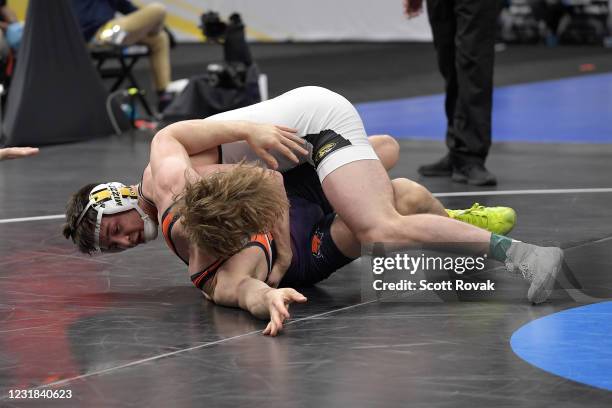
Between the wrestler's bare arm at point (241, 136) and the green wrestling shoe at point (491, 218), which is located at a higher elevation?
the wrestler's bare arm at point (241, 136)

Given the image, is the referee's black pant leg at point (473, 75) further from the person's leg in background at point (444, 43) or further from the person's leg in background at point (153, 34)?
the person's leg in background at point (153, 34)

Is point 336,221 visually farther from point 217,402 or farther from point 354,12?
point 354,12

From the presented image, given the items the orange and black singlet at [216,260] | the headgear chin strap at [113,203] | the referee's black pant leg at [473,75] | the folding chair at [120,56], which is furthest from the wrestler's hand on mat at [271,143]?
the folding chair at [120,56]

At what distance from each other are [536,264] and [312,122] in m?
0.95

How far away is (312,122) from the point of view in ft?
13.4

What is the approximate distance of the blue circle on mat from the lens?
9.74 ft

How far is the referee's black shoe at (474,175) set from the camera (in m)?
6.06

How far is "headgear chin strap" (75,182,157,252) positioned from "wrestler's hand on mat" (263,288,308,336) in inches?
27.2

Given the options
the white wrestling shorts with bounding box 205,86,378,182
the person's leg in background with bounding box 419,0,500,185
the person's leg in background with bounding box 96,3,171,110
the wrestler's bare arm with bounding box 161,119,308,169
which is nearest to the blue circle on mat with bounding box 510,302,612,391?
the white wrestling shorts with bounding box 205,86,378,182

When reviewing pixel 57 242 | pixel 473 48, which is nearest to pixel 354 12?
pixel 473 48

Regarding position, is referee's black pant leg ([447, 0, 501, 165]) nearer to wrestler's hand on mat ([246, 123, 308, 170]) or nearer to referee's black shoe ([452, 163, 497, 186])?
referee's black shoe ([452, 163, 497, 186])

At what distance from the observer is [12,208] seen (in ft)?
19.2

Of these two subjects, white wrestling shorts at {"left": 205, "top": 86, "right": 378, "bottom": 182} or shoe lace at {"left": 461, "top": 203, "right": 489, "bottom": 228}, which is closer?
white wrestling shorts at {"left": 205, "top": 86, "right": 378, "bottom": 182}

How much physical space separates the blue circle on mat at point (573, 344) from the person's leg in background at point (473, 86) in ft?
8.57
